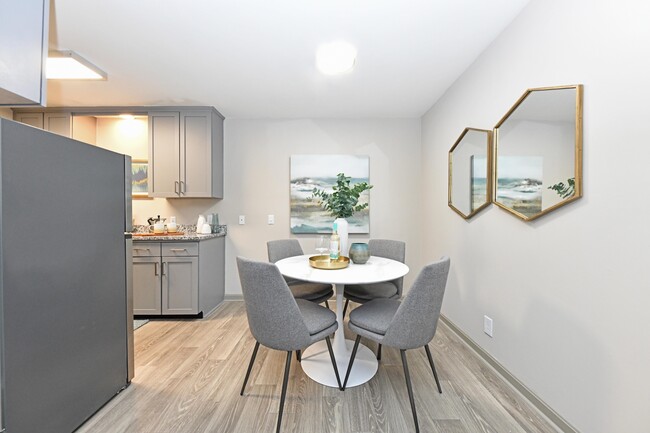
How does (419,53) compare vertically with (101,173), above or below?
above

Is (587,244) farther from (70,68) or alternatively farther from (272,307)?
(70,68)

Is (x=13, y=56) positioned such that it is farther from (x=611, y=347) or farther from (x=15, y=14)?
(x=611, y=347)

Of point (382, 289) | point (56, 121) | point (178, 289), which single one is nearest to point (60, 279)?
point (178, 289)

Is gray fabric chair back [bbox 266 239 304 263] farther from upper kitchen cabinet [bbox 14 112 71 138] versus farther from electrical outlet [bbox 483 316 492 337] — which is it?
upper kitchen cabinet [bbox 14 112 71 138]

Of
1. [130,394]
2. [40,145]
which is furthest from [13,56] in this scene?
[130,394]

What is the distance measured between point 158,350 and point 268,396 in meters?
1.19

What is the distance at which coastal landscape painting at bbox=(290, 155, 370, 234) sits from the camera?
3.49m

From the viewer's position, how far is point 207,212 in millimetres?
3545

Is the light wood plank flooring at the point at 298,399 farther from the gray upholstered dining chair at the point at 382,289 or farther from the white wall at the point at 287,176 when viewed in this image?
the white wall at the point at 287,176

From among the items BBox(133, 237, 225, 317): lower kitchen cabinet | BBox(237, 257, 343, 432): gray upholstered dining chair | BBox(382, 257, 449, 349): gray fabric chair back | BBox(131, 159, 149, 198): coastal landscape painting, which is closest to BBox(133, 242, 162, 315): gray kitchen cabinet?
BBox(133, 237, 225, 317): lower kitchen cabinet

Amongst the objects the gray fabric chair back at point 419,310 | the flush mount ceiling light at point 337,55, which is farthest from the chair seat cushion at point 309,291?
the flush mount ceiling light at point 337,55

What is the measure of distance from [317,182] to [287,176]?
40 cm

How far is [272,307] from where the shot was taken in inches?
56.7

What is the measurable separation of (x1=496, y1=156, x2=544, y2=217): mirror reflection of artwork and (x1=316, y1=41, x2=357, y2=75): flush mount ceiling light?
128cm
